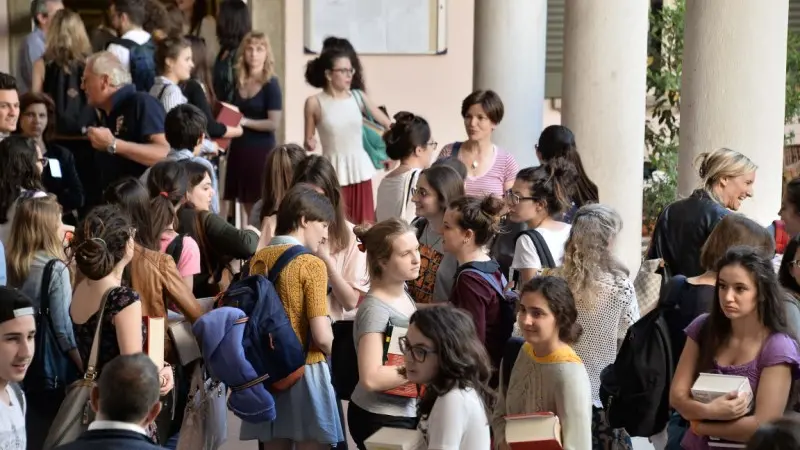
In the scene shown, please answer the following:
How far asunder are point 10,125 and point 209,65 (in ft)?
7.84

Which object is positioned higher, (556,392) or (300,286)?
(300,286)

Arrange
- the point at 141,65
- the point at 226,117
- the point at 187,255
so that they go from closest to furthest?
the point at 187,255 → the point at 226,117 → the point at 141,65

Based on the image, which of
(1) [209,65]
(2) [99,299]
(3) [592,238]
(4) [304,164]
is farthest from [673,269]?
(1) [209,65]

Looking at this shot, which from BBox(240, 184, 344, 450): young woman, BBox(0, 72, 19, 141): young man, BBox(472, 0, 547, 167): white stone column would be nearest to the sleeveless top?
BBox(472, 0, 547, 167): white stone column

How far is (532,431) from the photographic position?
15.8 ft

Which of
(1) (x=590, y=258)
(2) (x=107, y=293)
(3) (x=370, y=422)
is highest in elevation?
(1) (x=590, y=258)

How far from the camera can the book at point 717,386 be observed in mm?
5000

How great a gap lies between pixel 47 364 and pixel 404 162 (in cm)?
271

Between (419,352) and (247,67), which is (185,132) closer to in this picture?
(247,67)

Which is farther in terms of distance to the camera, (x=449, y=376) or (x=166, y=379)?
(x=166, y=379)

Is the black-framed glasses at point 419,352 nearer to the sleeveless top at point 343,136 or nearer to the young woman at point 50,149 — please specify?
the young woman at point 50,149

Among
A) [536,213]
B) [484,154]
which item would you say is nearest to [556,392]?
[536,213]

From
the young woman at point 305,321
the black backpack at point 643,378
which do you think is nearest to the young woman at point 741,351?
the black backpack at point 643,378

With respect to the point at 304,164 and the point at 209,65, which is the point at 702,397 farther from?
the point at 209,65
